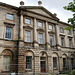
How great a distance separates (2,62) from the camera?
1531cm

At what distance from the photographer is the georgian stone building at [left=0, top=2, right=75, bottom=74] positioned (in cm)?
1617

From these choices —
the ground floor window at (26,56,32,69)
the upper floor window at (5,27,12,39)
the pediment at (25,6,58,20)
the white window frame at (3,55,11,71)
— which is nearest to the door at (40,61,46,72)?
the ground floor window at (26,56,32,69)

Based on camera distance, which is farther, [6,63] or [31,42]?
[31,42]

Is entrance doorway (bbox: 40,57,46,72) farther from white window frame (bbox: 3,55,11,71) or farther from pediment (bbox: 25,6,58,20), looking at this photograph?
pediment (bbox: 25,6,58,20)

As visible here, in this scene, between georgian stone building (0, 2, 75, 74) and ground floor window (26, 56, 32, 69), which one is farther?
ground floor window (26, 56, 32, 69)

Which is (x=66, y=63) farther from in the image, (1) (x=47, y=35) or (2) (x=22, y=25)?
(2) (x=22, y=25)

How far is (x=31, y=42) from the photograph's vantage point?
1867cm

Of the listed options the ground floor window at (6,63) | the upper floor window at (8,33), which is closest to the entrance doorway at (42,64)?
the ground floor window at (6,63)

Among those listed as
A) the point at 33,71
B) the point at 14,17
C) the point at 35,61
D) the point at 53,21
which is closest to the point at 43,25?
the point at 53,21

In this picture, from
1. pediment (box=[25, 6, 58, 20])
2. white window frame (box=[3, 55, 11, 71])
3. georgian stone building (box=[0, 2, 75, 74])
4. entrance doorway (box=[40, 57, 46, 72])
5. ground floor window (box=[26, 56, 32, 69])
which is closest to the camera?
white window frame (box=[3, 55, 11, 71])

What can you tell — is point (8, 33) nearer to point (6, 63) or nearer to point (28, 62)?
point (6, 63)

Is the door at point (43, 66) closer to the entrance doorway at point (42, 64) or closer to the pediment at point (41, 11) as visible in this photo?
the entrance doorway at point (42, 64)

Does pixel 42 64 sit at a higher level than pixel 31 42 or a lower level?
lower

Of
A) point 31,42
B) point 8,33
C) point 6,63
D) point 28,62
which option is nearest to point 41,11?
point 31,42
